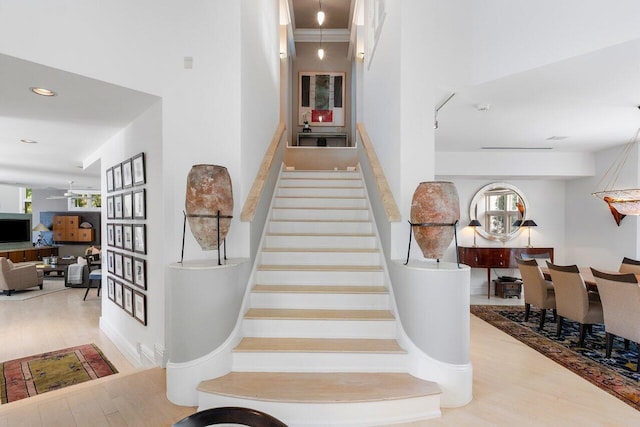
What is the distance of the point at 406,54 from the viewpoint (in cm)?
292

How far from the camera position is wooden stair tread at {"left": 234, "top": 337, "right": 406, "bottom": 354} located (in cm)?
250

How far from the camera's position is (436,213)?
2.40 m

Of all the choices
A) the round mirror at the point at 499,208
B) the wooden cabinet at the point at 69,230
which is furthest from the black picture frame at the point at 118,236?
the wooden cabinet at the point at 69,230

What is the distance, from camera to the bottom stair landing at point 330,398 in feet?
6.85

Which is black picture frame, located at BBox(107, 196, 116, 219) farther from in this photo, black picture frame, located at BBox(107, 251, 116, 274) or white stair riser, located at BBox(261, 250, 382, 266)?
white stair riser, located at BBox(261, 250, 382, 266)

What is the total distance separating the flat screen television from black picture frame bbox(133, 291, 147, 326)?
1038cm

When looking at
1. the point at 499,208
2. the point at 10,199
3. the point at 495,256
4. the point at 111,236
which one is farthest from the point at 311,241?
the point at 10,199

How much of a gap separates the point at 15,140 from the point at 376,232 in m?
4.64

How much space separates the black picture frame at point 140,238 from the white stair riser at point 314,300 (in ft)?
4.11

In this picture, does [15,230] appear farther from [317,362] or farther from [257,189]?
[317,362]

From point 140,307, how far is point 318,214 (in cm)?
219

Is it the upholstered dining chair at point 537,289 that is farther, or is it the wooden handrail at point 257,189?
the upholstered dining chair at point 537,289

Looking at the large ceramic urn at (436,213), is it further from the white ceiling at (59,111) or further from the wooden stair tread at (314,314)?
the white ceiling at (59,111)

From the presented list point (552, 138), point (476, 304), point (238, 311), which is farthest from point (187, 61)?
point (476, 304)
